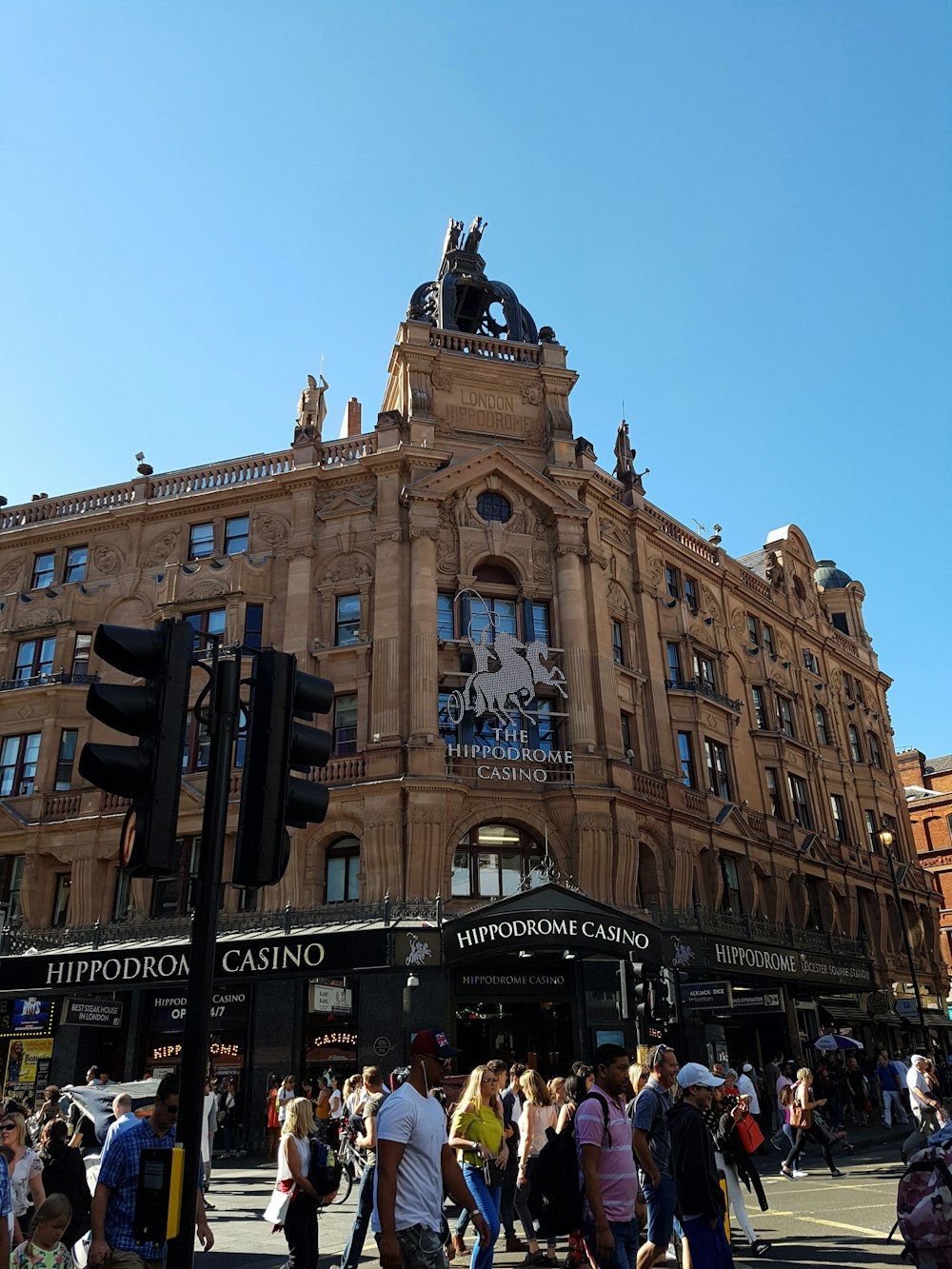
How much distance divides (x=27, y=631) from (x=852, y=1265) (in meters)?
30.0

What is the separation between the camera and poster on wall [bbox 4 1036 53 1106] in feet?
87.1

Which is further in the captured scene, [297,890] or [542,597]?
[542,597]

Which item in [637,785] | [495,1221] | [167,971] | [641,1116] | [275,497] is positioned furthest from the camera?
[275,497]

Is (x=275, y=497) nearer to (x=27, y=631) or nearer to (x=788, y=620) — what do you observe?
(x=27, y=631)

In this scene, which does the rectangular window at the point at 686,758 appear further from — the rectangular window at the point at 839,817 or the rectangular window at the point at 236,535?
the rectangular window at the point at 236,535

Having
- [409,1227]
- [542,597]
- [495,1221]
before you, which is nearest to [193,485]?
[542,597]

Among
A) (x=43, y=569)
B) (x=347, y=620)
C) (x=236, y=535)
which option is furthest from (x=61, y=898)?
(x=236, y=535)

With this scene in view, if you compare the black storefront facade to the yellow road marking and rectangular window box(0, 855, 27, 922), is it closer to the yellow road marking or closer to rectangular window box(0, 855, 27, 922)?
rectangular window box(0, 855, 27, 922)

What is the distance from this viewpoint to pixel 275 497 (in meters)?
32.3

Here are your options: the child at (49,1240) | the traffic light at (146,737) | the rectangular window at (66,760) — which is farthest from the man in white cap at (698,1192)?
the rectangular window at (66,760)

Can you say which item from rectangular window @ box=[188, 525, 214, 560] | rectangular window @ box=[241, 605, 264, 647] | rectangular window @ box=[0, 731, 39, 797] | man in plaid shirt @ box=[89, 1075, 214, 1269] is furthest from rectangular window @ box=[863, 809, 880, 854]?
man in plaid shirt @ box=[89, 1075, 214, 1269]

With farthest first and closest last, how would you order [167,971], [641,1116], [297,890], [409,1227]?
[297,890] < [167,971] < [641,1116] < [409,1227]

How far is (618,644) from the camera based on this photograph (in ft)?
107

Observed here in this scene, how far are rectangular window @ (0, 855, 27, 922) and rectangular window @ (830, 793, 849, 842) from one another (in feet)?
100
